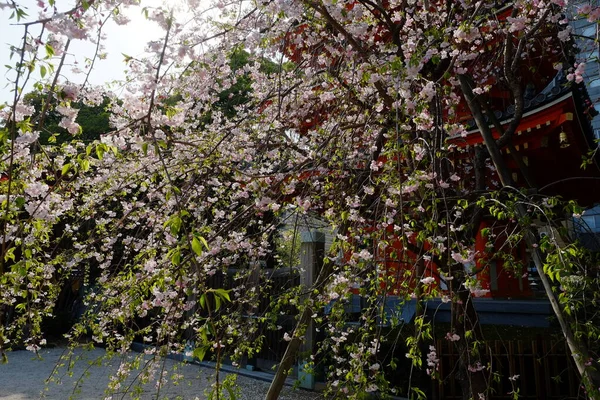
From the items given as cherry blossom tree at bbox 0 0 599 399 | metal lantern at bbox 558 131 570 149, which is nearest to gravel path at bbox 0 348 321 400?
cherry blossom tree at bbox 0 0 599 399

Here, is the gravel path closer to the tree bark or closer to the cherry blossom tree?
the cherry blossom tree

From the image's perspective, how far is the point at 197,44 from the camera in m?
3.12

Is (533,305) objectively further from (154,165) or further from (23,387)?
(23,387)

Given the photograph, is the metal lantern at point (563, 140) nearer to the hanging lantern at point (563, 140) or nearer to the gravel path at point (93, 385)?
the hanging lantern at point (563, 140)

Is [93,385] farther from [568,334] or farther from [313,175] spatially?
[568,334]

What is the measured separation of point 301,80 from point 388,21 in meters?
0.87

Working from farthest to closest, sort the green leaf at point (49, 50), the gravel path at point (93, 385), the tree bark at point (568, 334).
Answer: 1. the gravel path at point (93, 385)
2. the tree bark at point (568, 334)
3. the green leaf at point (49, 50)

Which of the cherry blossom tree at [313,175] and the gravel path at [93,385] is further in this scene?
the gravel path at [93,385]

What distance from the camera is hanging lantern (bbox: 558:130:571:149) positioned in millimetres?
5621

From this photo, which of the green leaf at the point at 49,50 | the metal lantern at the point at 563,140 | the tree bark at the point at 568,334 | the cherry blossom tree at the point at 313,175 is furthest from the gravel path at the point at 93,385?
the metal lantern at the point at 563,140

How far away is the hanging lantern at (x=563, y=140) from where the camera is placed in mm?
5621

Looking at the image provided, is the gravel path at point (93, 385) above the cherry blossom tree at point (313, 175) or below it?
below

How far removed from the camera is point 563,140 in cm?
563

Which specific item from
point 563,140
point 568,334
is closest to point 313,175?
point 568,334
